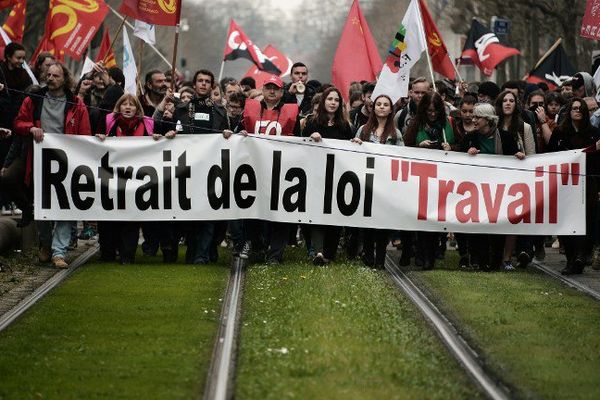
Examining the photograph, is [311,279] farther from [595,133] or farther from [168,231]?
[595,133]

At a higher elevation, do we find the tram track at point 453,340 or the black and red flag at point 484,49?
the black and red flag at point 484,49

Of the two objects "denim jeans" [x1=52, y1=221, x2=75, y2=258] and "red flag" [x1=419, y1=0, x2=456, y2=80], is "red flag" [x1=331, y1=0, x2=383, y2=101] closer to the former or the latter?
"red flag" [x1=419, y1=0, x2=456, y2=80]

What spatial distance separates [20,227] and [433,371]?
373 inches

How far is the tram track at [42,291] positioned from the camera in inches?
542

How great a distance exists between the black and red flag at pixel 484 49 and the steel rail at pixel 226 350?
13.9 meters

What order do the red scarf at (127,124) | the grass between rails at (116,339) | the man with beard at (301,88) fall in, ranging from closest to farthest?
the grass between rails at (116,339), the red scarf at (127,124), the man with beard at (301,88)

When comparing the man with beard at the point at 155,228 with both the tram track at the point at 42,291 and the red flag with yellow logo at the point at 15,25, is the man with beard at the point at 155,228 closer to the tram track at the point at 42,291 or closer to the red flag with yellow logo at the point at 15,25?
the tram track at the point at 42,291

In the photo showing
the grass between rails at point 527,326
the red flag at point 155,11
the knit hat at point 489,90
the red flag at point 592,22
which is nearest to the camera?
the grass between rails at point 527,326

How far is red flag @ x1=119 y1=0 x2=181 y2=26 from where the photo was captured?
19297 mm

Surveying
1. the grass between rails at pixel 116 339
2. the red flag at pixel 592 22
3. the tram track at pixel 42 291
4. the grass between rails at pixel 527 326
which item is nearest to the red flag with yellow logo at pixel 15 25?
the tram track at pixel 42 291

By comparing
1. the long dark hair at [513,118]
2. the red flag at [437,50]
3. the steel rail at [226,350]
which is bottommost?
the steel rail at [226,350]

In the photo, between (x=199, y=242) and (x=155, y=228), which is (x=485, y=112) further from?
(x=155, y=228)

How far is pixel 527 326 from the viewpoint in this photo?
13.2m

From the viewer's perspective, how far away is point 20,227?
19.5m
